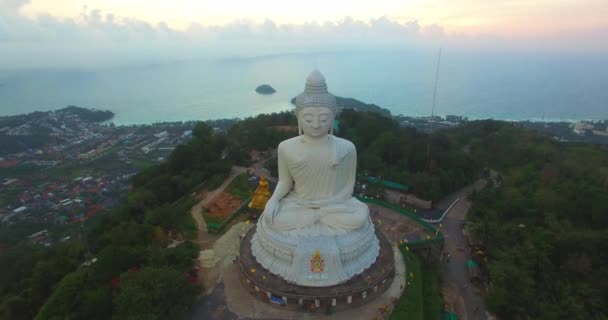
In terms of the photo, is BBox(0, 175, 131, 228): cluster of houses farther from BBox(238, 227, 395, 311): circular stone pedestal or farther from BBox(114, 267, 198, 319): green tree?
BBox(238, 227, 395, 311): circular stone pedestal

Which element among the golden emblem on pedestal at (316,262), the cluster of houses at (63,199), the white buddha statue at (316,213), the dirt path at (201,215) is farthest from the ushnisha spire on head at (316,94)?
the cluster of houses at (63,199)

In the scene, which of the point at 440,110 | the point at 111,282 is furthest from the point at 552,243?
the point at 440,110

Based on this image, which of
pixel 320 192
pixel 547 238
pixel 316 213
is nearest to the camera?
pixel 316 213

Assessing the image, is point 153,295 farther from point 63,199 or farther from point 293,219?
point 63,199

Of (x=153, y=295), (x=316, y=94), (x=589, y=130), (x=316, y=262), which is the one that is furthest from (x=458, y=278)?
(x=589, y=130)

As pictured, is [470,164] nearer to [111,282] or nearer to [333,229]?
[333,229]

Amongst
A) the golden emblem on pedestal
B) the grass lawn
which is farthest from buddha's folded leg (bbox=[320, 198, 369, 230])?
the grass lawn

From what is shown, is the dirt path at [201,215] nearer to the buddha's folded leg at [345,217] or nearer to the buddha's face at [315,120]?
the buddha's folded leg at [345,217]
